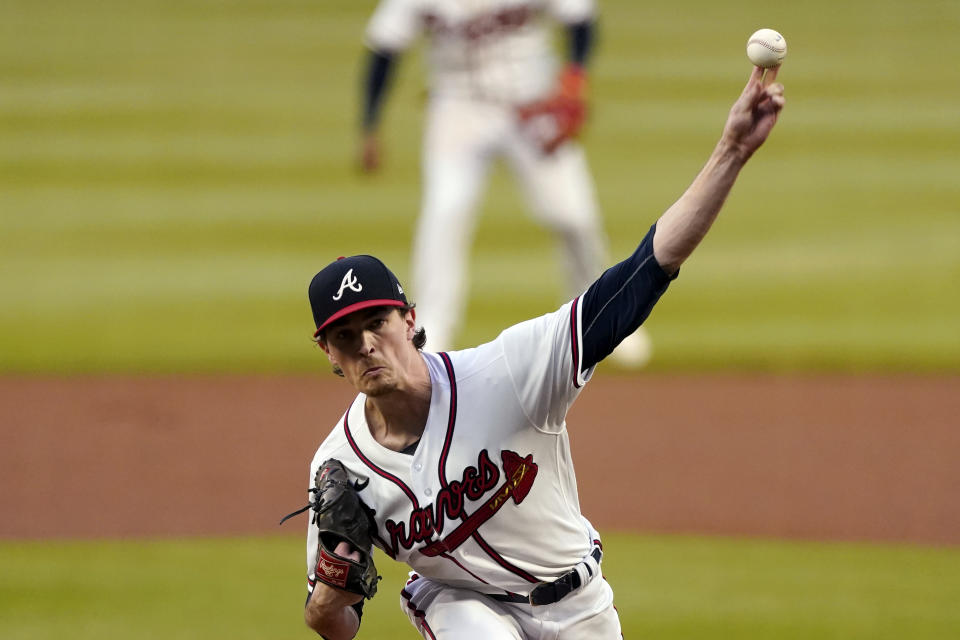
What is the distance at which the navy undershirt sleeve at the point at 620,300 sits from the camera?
2906 millimetres

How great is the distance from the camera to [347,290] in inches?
120

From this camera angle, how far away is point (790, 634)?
186 inches

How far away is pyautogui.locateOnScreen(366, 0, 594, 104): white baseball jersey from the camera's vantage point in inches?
301

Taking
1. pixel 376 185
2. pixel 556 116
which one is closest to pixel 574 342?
pixel 556 116

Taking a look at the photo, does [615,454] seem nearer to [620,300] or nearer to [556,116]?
[556,116]

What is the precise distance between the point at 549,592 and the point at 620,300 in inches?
30.8

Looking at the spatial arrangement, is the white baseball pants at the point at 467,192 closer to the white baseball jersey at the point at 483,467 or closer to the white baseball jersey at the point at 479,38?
the white baseball jersey at the point at 479,38

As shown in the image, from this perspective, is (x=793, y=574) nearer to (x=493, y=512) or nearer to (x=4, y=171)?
(x=493, y=512)

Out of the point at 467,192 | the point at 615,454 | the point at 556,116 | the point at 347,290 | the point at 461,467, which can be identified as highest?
the point at 556,116

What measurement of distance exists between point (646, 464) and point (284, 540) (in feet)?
6.11

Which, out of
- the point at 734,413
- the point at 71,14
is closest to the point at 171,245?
the point at 734,413

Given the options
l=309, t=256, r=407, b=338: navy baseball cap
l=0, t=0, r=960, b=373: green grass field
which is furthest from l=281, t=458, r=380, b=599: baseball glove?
l=0, t=0, r=960, b=373: green grass field

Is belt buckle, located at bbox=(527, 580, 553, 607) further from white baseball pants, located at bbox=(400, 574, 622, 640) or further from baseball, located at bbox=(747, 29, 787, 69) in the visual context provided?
baseball, located at bbox=(747, 29, 787, 69)

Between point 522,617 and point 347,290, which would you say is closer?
point 347,290
